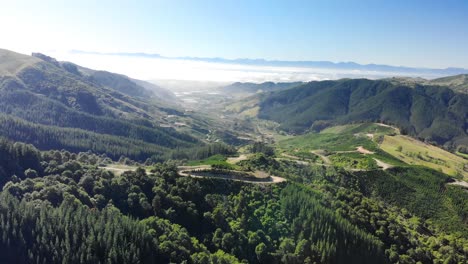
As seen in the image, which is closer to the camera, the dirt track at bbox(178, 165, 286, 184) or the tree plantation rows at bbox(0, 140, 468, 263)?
Result: the tree plantation rows at bbox(0, 140, 468, 263)

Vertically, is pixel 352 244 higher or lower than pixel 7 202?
lower

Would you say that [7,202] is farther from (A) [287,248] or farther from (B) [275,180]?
(B) [275,180]

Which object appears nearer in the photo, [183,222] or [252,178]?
[183,222]

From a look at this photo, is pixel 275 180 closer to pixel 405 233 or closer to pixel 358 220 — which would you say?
pixel 358 220

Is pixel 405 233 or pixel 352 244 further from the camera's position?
pixel 405 233

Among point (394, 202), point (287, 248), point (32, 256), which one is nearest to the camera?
point (32, 256)

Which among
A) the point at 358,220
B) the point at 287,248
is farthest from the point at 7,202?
the point at 358,220

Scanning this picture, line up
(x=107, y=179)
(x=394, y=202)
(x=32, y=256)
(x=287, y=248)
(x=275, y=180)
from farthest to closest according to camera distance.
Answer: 1. (x=394, y=202)
2. (x=275, y=180)
3. (x=107, y=179)
4. (x=287, y=248)
5. (x=32, y=256)

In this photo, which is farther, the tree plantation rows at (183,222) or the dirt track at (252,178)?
the dirt track at (252,178)

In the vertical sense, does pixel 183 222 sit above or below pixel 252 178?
below

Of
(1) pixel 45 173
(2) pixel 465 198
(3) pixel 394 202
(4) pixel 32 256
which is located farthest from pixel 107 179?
(2) pixel 465 198
